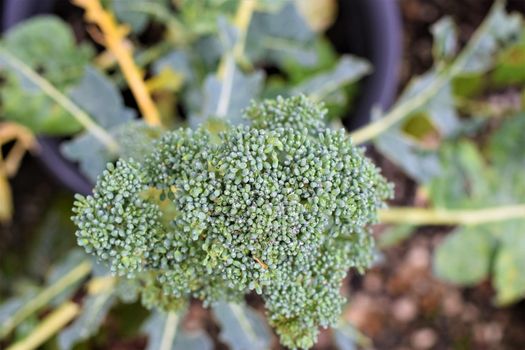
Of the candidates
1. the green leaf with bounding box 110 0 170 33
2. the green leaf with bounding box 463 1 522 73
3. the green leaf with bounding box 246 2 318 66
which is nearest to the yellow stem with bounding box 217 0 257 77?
the green leaf with bounding box 246 2 318 66

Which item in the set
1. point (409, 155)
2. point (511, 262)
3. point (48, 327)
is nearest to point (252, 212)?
point (409, 155)

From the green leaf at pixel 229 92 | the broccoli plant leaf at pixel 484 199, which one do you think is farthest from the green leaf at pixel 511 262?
the green leaf at pixel 229 92

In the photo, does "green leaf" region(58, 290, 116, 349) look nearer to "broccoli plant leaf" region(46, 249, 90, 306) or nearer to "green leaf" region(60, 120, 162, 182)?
"broccoli plant leaf" region(46, 249, 90, 306)

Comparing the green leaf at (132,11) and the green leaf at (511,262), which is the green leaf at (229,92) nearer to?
the green leaf at (132,11)

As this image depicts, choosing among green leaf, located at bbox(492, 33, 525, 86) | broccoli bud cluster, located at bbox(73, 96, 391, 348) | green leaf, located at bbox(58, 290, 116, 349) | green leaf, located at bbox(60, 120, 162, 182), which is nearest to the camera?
broccoli bud cluster, located at bbox(73, 96, 391, 348)

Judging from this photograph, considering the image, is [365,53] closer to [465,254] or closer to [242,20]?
[242,20]

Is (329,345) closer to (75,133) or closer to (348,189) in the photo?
(75,133)
